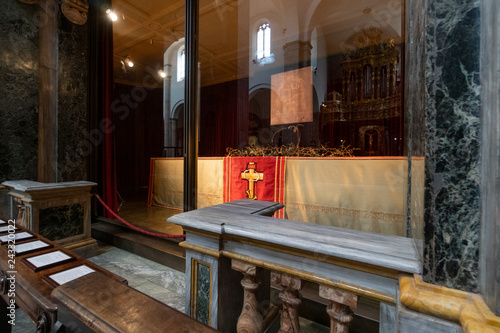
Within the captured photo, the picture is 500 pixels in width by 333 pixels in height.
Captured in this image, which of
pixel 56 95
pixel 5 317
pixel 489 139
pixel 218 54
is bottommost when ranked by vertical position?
pixel 5 317

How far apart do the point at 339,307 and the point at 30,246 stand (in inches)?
72.4

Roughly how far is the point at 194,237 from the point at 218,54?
831cm

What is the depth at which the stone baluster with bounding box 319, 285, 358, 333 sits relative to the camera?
86cm

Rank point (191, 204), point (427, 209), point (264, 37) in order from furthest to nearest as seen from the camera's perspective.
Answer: point (264, 37)
point (191, 204)
point (427, 209)

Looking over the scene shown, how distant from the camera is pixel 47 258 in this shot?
139cm

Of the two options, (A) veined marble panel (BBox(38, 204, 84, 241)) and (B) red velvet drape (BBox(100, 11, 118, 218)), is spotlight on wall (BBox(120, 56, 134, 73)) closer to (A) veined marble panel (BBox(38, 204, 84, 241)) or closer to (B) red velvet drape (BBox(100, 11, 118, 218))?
(B) red velvet drape (BBox(100, 11, 118, 218))

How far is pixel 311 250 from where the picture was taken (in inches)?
33.6

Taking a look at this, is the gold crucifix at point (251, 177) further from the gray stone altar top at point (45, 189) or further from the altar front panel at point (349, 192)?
the gray stone altar top at point (45, 189)

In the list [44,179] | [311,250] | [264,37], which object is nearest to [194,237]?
[311,250]

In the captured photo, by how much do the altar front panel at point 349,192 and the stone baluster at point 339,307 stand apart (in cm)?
216

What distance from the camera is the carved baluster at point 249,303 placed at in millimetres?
1070

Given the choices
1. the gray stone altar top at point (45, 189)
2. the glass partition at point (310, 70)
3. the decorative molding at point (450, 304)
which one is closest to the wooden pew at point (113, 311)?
the decorative molding at point (450, 304)

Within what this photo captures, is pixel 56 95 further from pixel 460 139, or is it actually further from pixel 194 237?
pixel 460 139

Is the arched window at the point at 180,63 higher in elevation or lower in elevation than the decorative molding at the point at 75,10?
higher
